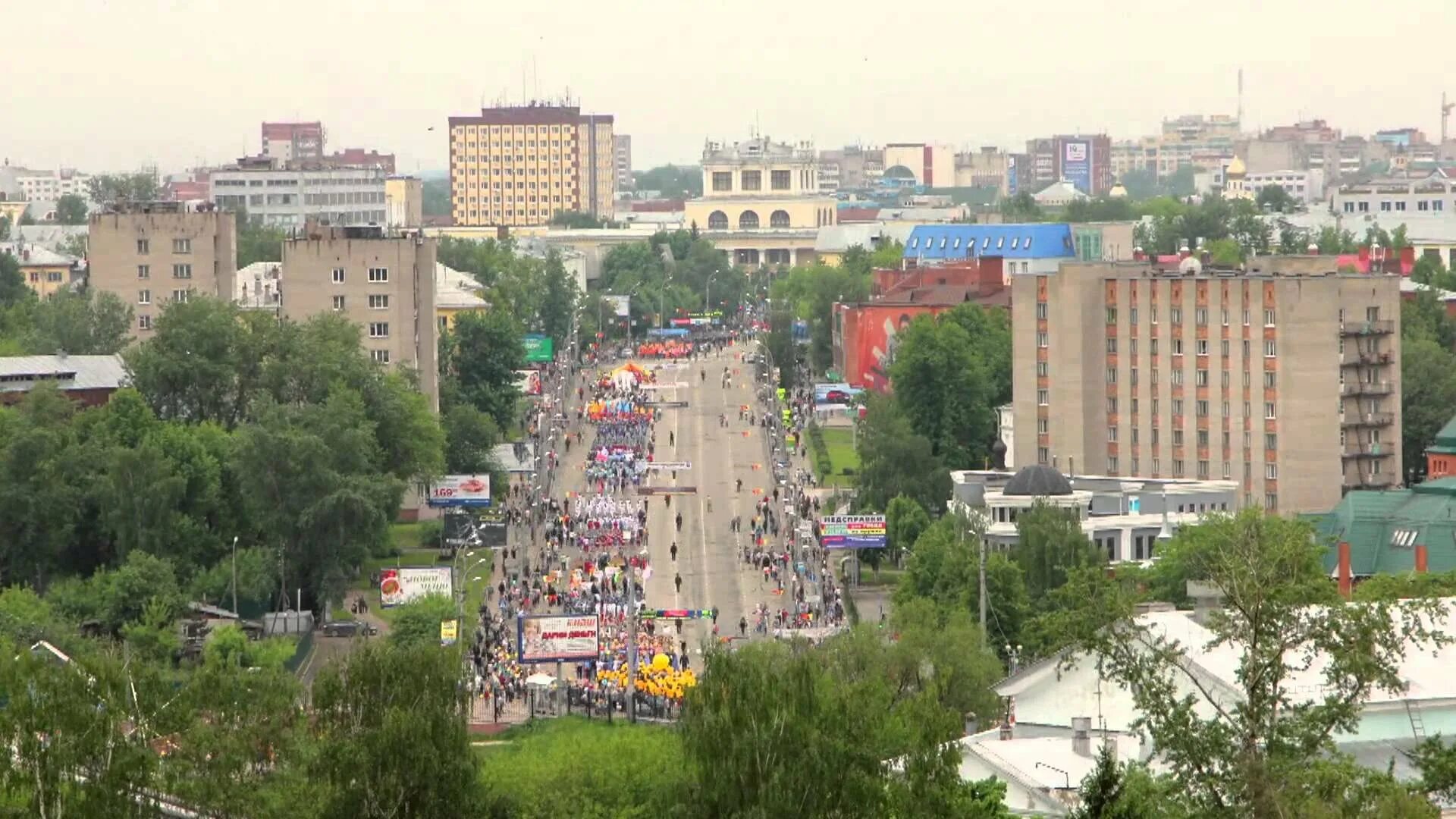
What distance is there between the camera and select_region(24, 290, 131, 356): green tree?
11619 centimetres

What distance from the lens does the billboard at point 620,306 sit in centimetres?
18175

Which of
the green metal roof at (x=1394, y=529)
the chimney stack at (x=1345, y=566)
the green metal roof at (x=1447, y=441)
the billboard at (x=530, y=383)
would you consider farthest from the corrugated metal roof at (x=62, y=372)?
the chimney stack at (x=1345, y=566)

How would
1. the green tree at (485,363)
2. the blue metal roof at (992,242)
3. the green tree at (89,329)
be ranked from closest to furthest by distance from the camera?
the green tree at (89,329) < the green tree at (485,363) < the blue metal roof at (992,242)

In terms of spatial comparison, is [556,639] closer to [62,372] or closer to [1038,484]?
[1038,484]

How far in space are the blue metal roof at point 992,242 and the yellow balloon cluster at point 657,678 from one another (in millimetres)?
92761

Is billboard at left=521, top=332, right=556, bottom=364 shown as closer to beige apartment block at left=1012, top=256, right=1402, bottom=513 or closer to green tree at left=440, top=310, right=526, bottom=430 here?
green tree at left=440, top=310, right=526, bottom=430

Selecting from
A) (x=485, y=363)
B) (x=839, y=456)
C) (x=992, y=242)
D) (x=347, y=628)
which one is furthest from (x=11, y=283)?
(x=347, y=628)

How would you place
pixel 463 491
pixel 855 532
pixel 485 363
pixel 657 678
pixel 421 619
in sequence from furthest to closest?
pixel 485 363 → pixel 463 491 → pixel 855 532 → pixel 421 619 → pixel 657 678

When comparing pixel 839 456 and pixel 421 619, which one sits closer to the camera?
pixel 421 619

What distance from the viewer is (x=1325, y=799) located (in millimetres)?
35156

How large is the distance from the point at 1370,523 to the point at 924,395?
27181 mm

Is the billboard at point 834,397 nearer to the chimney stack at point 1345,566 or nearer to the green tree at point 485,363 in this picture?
the green tree at point 485,363

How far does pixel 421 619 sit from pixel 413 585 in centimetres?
538

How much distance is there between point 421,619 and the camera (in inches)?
2918
